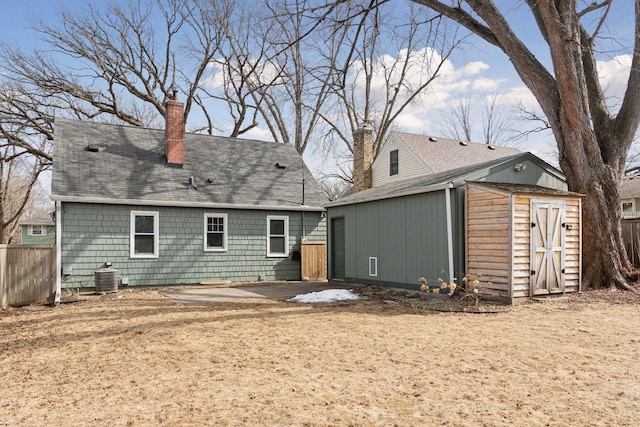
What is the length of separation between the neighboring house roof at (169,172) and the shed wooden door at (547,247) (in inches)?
313

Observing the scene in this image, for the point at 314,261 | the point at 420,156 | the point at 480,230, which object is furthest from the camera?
the point at 420,156

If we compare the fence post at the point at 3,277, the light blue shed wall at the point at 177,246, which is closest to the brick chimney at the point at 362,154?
the light blue shed wall at the point at 177,246

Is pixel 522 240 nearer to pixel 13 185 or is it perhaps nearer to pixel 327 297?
pixel 327 297

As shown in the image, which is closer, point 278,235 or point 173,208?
point 173,208

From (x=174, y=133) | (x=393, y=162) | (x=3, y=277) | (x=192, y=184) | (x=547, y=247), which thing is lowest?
(x=3, y=277)

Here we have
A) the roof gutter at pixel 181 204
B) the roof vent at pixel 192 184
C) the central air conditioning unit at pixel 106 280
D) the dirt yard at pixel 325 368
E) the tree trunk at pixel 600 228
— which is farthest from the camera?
the roof vent at pixel 192 184

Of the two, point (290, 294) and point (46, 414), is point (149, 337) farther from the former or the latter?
point (290, 294)

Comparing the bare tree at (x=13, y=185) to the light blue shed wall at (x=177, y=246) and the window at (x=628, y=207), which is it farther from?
the window at (x=628, y=207)

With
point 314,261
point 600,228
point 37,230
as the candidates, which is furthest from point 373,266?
point 37,230

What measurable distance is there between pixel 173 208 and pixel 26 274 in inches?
187

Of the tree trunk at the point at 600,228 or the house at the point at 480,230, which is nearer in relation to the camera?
the house at the point at 480,230

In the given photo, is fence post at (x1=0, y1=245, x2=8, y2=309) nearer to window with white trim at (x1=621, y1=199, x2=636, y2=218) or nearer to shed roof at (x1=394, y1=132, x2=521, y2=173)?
shed roof at (x1=394, y1=132, x2=521, y2=173)

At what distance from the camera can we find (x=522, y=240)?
9492 mm

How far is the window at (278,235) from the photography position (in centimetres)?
1586
